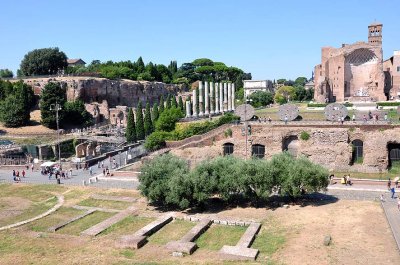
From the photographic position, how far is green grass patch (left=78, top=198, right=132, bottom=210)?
92.1ft

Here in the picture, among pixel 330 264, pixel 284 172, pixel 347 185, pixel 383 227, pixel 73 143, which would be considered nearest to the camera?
pixel 330 264

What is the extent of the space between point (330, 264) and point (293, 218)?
665 centimetres

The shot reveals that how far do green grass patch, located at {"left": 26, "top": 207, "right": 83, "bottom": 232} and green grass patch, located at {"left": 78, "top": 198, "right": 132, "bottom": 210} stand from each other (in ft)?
4.72

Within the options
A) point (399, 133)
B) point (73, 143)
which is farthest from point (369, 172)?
point (73, 143)

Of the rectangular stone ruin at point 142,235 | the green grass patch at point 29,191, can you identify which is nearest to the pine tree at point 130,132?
the green grass patch at point 29,191

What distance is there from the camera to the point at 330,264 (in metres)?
17.5

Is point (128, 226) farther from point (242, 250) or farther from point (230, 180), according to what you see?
point (242, 250)

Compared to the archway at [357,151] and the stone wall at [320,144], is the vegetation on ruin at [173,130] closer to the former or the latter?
the stone wall at [320,144]

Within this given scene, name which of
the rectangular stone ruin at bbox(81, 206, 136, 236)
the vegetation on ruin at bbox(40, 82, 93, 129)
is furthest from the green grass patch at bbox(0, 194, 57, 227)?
the vegetation on ruin at bbox(40, 82, 93, 129)

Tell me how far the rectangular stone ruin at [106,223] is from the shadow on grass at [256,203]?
2.09 meters

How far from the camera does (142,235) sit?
70.8 feet

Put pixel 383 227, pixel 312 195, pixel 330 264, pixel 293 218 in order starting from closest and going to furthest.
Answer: pixel 330 264
pixel 383 227
pixel 293 218
pixel 312 195

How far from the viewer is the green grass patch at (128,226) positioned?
22.9m

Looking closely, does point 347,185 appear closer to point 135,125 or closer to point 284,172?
point 284,172
